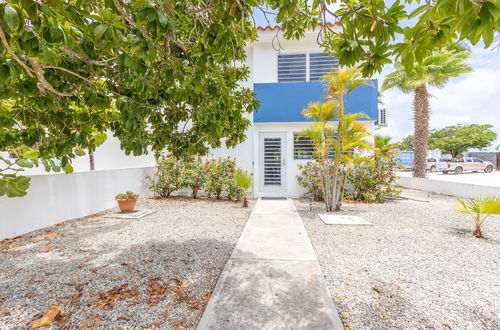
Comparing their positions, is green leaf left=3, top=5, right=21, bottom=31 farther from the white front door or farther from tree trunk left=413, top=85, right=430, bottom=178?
tree trunk left=413, top=85, right=430, bottom=178

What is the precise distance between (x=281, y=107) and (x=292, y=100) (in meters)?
0.49

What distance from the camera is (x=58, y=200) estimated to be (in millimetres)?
5855

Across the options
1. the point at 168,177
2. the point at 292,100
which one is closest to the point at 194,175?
the point at 168,177

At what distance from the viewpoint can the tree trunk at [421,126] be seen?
35.7 feet

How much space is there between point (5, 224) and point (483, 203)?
9.35 metres

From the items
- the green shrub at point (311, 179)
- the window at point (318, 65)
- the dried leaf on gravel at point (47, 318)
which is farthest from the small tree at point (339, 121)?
the dried leaf on gravel at point (47, 318)

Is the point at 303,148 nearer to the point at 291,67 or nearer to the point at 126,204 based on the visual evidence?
the point at 291,67

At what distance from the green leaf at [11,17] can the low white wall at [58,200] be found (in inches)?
200

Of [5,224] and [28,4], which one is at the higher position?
[28,4]

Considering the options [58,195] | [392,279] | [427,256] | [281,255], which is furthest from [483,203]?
[58,195]

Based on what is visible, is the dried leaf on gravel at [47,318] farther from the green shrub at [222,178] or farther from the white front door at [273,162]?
the white front door at [273,162]

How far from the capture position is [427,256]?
3.74m

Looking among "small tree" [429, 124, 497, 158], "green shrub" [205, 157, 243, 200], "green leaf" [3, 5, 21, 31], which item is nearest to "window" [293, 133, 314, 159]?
"green shrub" [205, 157, 243, 200]

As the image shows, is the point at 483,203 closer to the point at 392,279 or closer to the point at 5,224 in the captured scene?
the point at 392,279
